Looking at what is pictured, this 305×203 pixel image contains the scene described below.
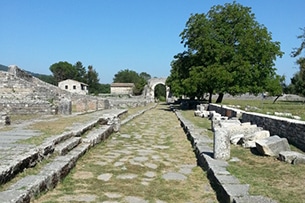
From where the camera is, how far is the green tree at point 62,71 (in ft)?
317

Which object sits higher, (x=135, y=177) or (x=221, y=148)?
(x=221, y=148)

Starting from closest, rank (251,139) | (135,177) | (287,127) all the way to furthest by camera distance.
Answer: (135,177)
(251,139)
(287,127)

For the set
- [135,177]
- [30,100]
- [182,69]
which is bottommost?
[135,177]

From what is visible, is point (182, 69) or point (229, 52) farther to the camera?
point (182, 69)

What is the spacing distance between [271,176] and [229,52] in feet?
60.8

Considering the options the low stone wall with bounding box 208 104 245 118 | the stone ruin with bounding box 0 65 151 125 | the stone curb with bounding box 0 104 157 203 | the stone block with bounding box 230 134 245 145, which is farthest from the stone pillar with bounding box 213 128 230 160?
the low stone wall with bounding box 208 104 245 118

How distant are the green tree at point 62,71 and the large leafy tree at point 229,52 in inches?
2992

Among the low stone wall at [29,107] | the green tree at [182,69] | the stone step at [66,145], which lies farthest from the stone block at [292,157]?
the green tree at [182,69]

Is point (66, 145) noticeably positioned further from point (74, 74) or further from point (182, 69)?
point (74, 74)

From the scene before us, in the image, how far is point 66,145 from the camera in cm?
655

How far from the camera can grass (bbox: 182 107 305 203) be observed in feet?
13.4

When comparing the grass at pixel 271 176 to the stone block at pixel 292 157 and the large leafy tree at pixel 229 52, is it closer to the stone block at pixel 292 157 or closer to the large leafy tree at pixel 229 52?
the stone block at pixel 292 157

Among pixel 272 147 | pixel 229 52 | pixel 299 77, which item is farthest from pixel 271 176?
pixel 299 77

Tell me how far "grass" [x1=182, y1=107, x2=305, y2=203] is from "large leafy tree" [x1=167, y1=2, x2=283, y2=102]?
15.8 m
